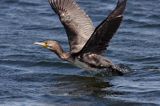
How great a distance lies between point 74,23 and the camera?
14625 millimetres

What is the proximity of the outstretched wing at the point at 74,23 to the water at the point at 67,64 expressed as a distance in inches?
21.4

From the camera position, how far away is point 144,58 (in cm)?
1484

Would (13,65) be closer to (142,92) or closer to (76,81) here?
(76,81)

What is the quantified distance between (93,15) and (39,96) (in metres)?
6.55

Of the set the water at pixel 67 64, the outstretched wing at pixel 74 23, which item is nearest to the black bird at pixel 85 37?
the outstretched wing at pixel 74 23

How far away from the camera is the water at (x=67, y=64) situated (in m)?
12.1

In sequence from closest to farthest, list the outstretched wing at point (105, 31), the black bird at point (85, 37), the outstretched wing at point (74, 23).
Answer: the outstretched wing at point (105, 31) < the black bird at point (85, 37) < the outstretched wing at point (74, 23)

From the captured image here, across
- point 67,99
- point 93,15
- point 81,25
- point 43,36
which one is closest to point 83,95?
point 67,99

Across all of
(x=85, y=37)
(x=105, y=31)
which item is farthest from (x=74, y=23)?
(x=105, y=31)

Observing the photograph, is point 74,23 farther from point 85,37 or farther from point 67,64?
point 67,64

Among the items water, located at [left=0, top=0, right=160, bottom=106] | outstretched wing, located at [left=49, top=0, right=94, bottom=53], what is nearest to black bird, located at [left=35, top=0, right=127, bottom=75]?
outstretched wing, located at [left=49, top=0, right=94, bottom=53]

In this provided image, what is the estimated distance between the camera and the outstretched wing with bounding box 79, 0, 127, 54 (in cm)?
1205

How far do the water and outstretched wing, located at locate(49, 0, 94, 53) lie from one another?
0.54 m

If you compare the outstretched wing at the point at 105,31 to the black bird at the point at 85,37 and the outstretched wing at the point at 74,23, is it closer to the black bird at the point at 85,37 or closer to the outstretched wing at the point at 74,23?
the black bird at the point at 85,37
